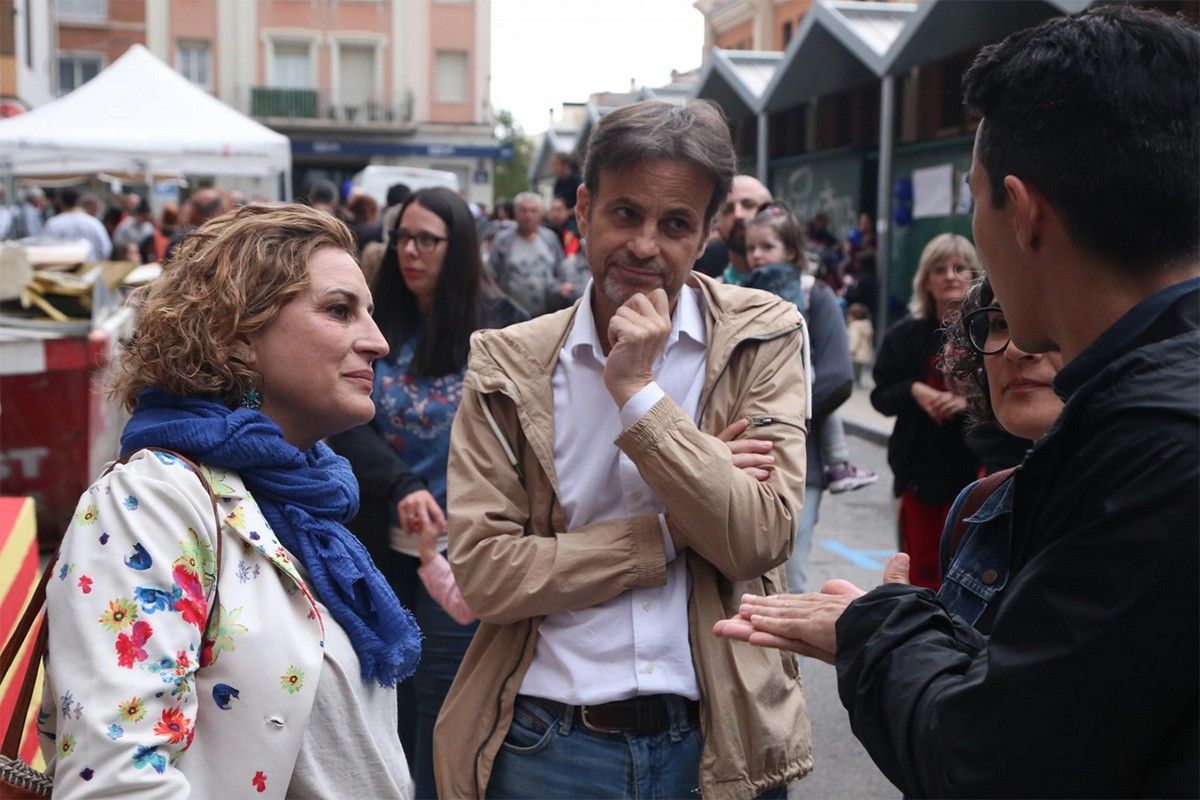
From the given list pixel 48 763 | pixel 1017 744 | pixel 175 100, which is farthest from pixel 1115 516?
pixel 175 100

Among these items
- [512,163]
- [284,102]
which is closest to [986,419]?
[284,102]

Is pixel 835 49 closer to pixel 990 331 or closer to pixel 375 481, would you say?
pixel 375 481

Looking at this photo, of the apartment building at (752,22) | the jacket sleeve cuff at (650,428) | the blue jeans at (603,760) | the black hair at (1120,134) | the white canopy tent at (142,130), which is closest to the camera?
the black hair at (1120,134)

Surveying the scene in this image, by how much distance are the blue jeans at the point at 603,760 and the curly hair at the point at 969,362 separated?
0.88 m

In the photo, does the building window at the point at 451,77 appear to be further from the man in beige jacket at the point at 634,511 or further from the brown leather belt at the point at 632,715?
the brown leather belt at the point at 632,715

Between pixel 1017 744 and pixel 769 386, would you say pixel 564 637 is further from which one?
pixel 1017 744

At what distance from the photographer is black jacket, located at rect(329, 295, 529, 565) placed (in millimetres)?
3820

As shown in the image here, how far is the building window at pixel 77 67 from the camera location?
155 feet

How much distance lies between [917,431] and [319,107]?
46.5 meters

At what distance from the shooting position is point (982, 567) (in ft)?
5.59

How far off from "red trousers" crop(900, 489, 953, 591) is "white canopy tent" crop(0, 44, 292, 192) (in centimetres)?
1066

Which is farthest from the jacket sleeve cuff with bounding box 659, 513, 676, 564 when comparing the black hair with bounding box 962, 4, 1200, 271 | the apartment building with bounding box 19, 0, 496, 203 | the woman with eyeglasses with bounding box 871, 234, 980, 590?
the apartment building with bounding box 19, 0, 496, 203

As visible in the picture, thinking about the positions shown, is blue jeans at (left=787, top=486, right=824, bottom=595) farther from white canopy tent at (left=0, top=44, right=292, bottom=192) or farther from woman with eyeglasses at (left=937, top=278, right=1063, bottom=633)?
white canopy tent at (left=0, top=44, right=292, bottom=192)

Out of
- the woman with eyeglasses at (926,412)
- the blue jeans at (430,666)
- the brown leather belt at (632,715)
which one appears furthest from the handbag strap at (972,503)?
the woman with eyeglasses at (926,412)
